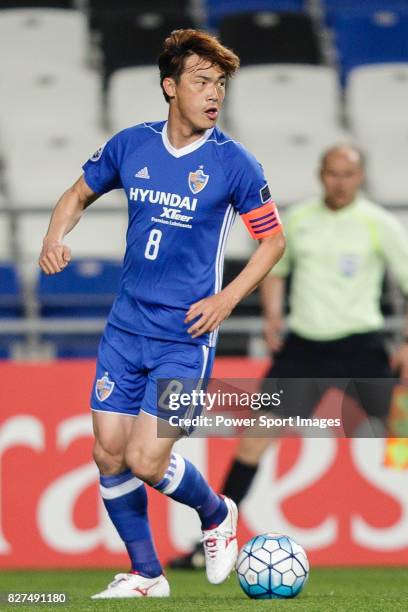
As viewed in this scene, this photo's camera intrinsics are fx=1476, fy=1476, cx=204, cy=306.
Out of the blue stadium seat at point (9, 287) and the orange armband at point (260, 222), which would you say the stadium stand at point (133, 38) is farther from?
Result: the orange armband at point (260, 222)

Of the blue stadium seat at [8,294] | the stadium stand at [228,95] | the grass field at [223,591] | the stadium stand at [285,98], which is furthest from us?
the stadium stand at [285,98]

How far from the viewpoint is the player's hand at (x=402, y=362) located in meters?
7.71

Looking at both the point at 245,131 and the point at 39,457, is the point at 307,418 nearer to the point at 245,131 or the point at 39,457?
the point at 39,457

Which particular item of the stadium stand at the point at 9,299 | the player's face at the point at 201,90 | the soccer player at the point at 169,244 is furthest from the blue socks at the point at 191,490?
the stadium stand at the point at 9,299

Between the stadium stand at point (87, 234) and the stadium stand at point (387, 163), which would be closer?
the stadium stand at point (87, 234)

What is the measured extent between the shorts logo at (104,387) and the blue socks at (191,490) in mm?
368

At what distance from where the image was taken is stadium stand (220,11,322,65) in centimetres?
1201

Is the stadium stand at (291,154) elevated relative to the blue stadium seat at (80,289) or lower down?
elevated

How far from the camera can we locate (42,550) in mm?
8406

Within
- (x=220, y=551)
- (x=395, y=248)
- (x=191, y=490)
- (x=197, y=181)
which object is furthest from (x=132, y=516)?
(x=395, y=248)

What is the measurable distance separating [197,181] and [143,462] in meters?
1.10

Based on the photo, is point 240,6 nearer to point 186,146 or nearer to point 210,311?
point 186,146

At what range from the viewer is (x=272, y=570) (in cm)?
568

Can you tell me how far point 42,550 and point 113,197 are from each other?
3.09 meters
